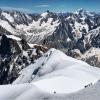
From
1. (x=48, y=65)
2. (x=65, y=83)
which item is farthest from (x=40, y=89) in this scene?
(x=48, y=65)

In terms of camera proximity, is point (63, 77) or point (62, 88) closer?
point (62, 88)

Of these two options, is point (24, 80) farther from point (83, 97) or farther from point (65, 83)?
point (83, 97)

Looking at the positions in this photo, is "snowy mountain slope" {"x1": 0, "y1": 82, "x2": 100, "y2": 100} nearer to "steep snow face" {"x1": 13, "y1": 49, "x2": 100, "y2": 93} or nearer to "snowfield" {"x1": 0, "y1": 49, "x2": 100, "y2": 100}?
"snowfield" {"x1": 0, "y1": 49, "x2": 100, "y2": 100}

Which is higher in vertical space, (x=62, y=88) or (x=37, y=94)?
(x=37, y=94)

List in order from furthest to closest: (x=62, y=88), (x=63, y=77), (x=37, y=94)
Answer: (x=63, y=77) → (x=62, y=88) → (x=37, y=94)

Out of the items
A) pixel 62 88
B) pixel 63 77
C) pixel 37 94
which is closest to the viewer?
pixel 37 94

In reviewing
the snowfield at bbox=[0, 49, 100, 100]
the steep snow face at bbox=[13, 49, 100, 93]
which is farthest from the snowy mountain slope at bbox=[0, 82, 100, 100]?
the steep snow face at bbox=[13, 49, 100, 93]

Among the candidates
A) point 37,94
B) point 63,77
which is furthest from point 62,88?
point 37,94

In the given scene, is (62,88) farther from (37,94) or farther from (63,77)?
(37,94)

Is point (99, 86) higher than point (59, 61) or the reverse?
higher

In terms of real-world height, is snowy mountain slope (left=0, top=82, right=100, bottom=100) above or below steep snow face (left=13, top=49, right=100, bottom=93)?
above

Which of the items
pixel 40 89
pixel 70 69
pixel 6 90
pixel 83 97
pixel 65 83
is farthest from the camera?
pixel 70 69
